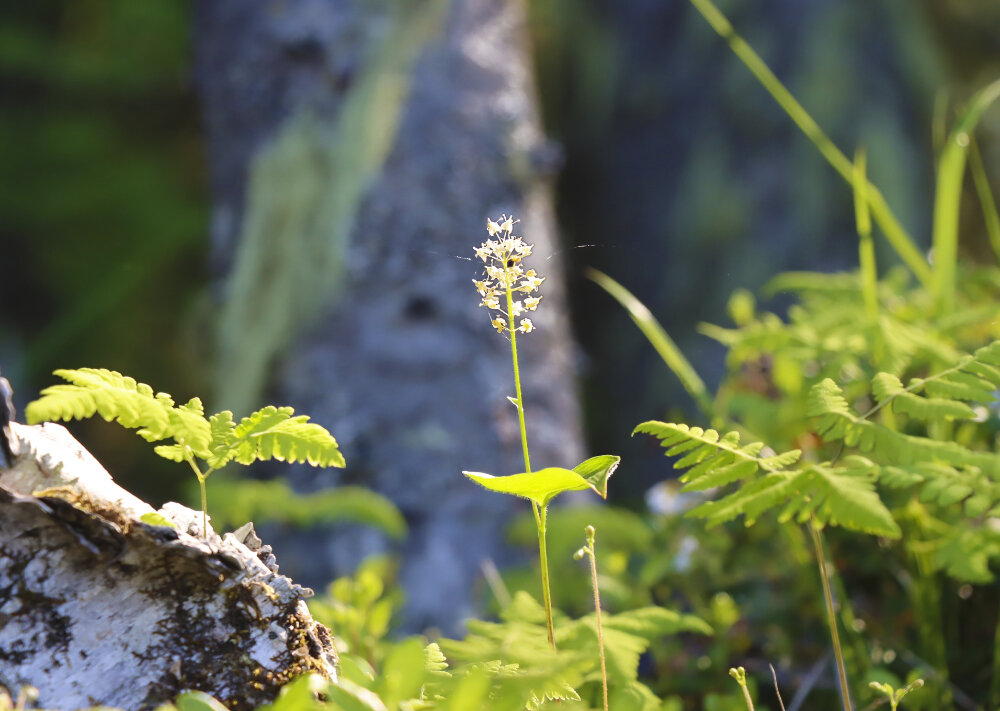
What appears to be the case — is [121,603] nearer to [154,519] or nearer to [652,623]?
[154,519]

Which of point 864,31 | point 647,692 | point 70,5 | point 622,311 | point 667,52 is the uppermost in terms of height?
point 70,5

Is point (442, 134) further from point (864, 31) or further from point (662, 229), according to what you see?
point (864, 31)

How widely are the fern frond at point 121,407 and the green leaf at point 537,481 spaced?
218mm

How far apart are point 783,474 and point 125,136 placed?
126 inches

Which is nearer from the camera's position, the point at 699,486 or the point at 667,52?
the point at 699,486

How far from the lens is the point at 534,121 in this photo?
251 centimetres

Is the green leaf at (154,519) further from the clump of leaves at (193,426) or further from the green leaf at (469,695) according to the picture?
the green leaf at (469,695)

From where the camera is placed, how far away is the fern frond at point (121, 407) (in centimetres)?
52

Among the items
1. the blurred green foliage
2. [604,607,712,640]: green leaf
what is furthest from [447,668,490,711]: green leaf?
the blurred green foliage

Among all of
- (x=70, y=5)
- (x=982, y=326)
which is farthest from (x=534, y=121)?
(x=70, y=5)

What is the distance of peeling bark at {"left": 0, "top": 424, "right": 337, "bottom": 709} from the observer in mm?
583

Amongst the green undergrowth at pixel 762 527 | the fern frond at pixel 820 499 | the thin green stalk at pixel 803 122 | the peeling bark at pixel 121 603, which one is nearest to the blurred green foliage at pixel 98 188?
the green undergrowth at pixel 762 527

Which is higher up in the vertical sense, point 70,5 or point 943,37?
point 70,5

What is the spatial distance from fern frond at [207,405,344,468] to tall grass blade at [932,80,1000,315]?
3.53ft
